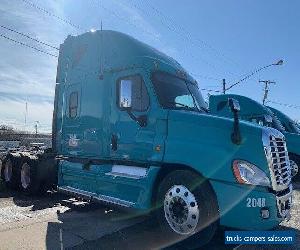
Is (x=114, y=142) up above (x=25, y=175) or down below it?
above

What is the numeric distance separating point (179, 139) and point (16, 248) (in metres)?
2.85

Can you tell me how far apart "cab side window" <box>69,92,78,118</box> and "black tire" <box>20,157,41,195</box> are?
2.23 meters

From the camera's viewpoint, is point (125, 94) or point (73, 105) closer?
point (125, 94)

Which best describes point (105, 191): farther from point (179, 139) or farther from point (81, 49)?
point (81, 49)

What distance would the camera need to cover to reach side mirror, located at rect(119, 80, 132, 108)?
21.4 feet

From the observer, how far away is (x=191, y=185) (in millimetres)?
5465

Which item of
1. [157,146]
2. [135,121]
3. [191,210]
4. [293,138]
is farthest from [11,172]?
[293,138]

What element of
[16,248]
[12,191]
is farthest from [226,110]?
[12,191]

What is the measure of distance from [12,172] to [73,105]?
385cm

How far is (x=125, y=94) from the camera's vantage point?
21.8 feet

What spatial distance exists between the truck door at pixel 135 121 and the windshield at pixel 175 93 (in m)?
0.16

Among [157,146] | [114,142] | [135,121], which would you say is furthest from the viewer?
[114,142]

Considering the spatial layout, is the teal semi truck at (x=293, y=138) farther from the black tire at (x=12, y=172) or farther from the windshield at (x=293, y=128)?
the black tire at (x=12, y=172)

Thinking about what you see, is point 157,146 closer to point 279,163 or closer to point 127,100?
point 127,100
